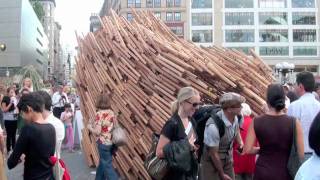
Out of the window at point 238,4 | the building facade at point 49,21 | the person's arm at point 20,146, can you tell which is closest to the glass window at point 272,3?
the window at point 238,4

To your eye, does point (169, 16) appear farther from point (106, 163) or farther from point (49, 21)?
point (106, 163)

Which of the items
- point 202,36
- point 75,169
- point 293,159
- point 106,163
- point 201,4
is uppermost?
point 201,4

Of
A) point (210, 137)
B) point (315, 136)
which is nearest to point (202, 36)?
point (210, 137)

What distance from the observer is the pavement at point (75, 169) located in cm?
871

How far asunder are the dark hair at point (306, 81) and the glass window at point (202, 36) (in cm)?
6173

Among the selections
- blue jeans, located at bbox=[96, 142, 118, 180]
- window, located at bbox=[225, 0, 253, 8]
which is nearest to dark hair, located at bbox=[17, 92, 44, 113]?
blue jeans, located at bbox=[96, 142, 118, 180]

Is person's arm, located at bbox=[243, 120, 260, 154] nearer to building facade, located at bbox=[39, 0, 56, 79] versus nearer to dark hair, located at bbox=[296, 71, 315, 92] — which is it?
dark hair, located at bbox=[296, 71, 315, 92]

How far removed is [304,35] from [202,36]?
14.0m

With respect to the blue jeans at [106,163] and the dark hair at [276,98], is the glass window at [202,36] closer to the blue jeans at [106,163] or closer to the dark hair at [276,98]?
the blue jeans at [106,163]

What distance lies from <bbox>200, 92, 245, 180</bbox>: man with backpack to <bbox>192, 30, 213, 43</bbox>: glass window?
2441 inches

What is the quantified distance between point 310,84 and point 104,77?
439 cm

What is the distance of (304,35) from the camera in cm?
6631

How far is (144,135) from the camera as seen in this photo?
7.73 metres

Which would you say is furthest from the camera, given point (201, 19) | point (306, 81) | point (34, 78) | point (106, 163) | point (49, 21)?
point (49, 21)
